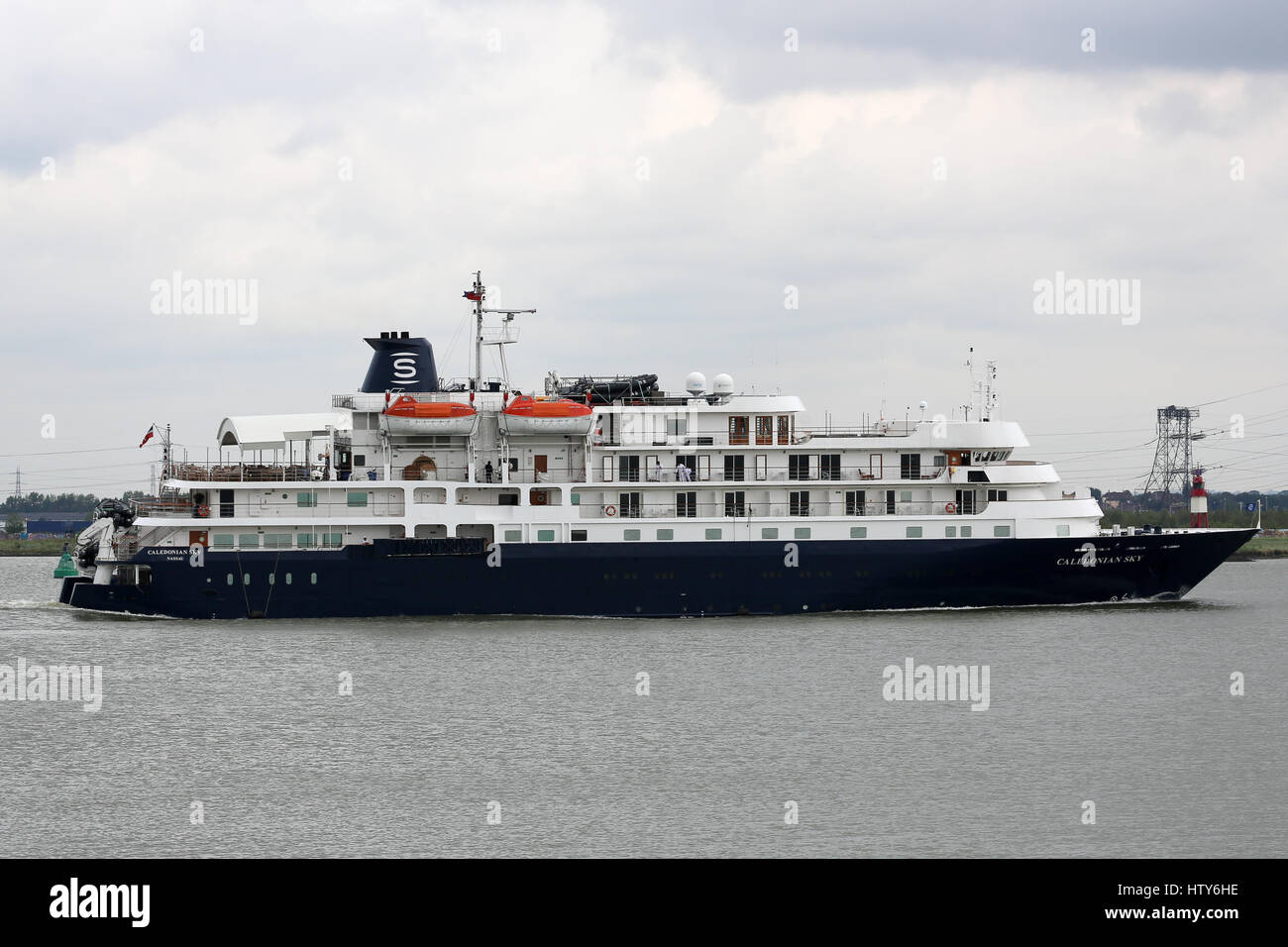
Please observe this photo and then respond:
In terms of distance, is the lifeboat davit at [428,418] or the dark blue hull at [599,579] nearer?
the dark blue hull at [599,579]

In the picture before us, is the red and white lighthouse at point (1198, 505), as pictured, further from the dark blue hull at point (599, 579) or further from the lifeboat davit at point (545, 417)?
the lifeboat davit at point (545, 417)

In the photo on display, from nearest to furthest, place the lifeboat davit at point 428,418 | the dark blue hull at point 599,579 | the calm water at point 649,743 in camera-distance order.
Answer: the calm water at point 649,743, the dark blue hull at point 599,579, the lifeboat davit at point 428,418

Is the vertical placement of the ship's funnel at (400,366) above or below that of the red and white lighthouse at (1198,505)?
above

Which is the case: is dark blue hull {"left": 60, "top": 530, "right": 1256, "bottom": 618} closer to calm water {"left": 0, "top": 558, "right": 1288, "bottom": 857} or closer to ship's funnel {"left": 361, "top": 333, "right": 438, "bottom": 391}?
calm water {"left": 0, "top": 558, "right": 1288, "bottom": 857}

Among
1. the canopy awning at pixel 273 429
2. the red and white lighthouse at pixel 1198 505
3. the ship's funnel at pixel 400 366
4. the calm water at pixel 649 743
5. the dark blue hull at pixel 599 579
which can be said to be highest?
the ship's funnel at pixel 400 366

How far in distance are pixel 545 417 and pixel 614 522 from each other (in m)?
3.73

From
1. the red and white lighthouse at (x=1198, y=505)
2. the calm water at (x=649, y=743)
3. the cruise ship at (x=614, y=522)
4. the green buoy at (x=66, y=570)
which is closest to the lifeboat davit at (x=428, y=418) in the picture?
the cruise ship at (x=614, y=522)

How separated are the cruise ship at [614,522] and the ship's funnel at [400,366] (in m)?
0.16

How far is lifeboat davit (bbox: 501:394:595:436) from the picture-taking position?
43.5 m

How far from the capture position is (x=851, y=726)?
1094 inches

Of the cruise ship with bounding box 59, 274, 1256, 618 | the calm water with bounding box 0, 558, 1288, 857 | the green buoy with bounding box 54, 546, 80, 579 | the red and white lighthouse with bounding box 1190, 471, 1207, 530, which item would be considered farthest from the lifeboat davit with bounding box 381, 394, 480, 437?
the red and white lighthouse with bounding box 1190, 471, 1207, 530

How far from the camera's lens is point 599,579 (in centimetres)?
4284

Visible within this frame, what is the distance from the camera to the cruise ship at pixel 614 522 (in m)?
42.8

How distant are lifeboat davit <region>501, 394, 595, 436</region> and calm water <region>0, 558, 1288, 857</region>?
6.08 m
